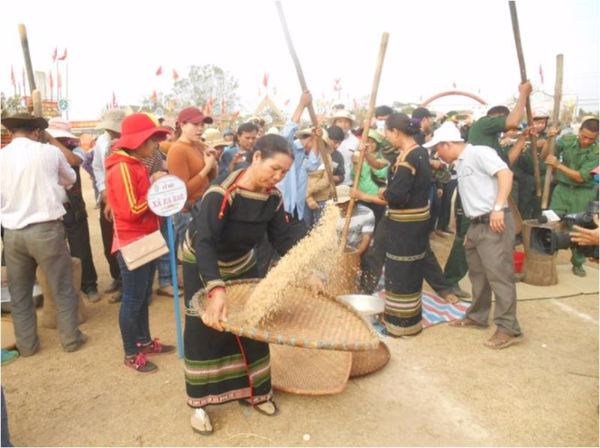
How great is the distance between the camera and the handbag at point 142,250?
3080 mm

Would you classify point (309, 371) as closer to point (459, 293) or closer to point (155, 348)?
point (155, 348)

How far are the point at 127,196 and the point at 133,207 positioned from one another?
8cm

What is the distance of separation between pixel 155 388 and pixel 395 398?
1596 millimetres

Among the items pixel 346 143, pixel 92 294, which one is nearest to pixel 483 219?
pixel 346 143

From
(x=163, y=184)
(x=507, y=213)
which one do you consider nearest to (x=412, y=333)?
(x=507, y=213)

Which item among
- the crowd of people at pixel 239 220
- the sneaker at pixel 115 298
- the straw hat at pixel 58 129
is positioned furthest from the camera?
the sneaker at pixel 115 298

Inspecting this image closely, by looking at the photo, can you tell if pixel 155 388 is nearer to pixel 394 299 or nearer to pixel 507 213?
pixel 394 299

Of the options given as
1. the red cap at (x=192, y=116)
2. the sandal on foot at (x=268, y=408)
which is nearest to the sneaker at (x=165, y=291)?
the red cap at (x=192, y=116)

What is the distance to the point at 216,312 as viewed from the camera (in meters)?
2.13

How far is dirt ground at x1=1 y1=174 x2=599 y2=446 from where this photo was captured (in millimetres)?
2664

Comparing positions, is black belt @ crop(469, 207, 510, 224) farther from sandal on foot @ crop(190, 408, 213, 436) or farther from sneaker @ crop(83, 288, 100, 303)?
sneaker @ crop(83, 288, 100, 303)

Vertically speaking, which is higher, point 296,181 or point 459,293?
point 296,181

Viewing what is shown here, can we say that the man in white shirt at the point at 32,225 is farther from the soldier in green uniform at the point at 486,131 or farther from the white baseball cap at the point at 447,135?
→ the soldier in green uniform at the point at 486,131

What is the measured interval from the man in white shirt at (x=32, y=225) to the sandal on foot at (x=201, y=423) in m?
1.54
